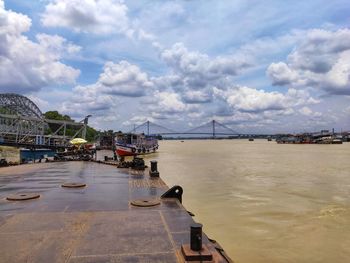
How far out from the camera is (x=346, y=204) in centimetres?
1694

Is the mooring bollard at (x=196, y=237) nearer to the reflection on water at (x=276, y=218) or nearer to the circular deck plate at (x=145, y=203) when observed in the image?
Answer: the circular deck plate at (x=145, y=203)

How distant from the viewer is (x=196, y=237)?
Result: 14.5 feet

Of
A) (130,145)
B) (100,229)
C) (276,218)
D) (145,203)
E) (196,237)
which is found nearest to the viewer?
(196,237)

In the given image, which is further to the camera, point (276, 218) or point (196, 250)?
point (276, 218)

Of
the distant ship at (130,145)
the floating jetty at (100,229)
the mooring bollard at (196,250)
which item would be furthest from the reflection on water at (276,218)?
the distant ship at (130,145)

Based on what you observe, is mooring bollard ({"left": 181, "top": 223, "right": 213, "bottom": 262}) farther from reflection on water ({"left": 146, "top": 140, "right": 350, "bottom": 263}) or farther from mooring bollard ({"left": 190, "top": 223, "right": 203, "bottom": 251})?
reflection on water ({"left": 146, "top": 140, "right": 350, "bottom": 263})

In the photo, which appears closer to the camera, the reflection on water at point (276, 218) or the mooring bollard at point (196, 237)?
the mooring bollard at point (196, 237)

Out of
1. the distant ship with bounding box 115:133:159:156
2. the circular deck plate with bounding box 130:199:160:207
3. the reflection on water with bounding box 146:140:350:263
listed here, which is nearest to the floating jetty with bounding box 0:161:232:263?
the circular deck plate with bounding box 130:199:160:207

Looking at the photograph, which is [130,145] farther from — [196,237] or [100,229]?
[196,237]

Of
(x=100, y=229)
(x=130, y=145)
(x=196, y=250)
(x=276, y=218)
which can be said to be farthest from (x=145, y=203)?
(x=130, y=145)

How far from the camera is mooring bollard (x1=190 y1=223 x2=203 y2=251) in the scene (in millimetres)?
4367

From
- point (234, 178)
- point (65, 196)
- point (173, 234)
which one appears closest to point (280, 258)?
point (173, 234)

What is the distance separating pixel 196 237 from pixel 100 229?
2.18m

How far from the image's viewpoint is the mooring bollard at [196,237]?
4.37 m
